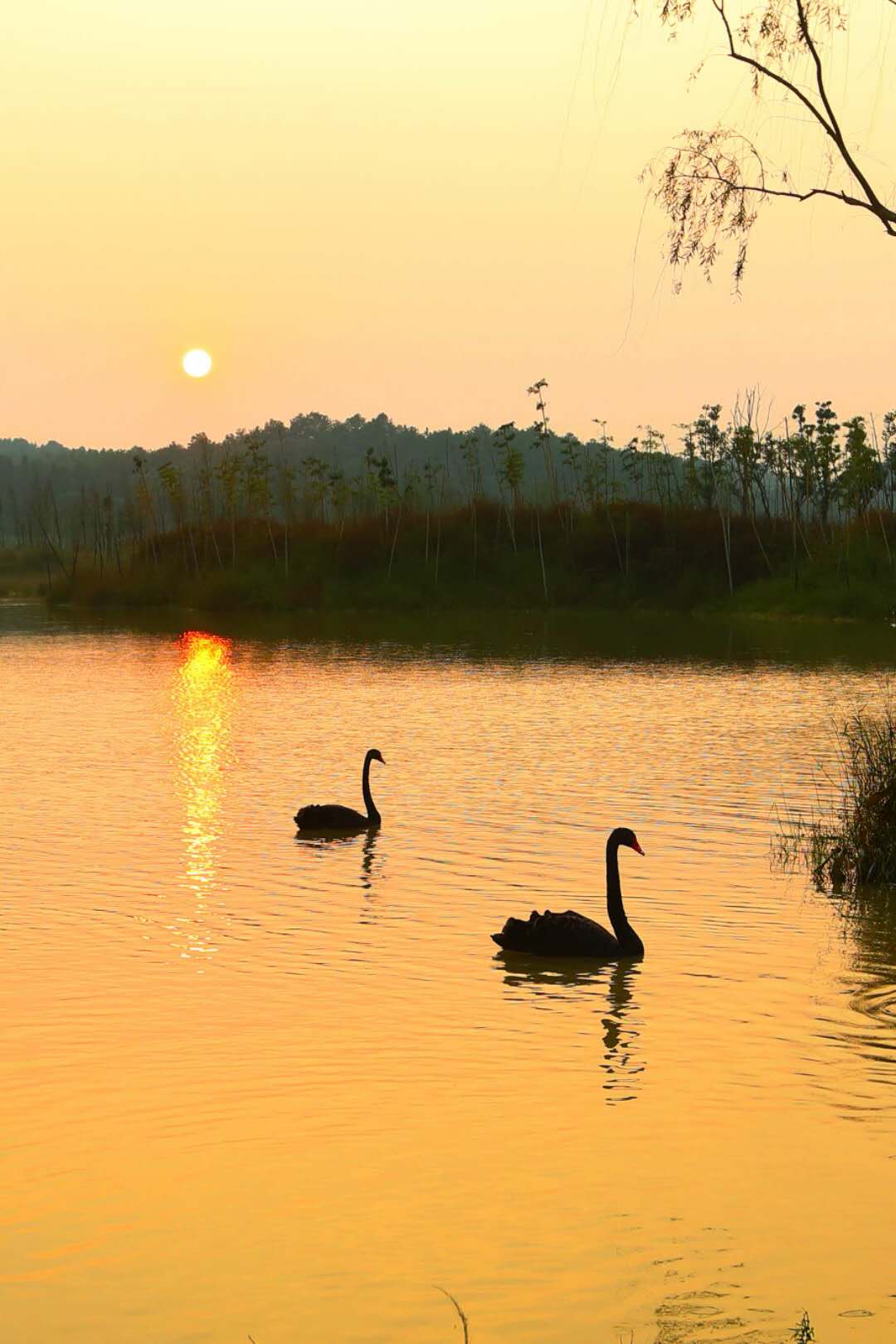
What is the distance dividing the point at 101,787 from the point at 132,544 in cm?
11057

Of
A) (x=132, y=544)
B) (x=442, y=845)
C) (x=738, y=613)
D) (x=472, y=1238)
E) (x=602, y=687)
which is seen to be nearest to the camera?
(x=472, y=1238)

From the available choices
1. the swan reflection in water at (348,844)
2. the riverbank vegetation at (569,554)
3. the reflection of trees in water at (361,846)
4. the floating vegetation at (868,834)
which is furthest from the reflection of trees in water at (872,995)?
the riverbank vegetation at (569,554)

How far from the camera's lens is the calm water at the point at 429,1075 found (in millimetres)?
7711

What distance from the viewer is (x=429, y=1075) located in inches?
448

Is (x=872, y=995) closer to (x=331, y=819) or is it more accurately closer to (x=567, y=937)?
(x=567, y=937)

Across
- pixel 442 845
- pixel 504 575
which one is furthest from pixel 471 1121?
pixel 504 575

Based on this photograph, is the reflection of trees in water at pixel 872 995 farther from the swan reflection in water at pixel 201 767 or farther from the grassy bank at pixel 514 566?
the grassy bank at pixel 514 566

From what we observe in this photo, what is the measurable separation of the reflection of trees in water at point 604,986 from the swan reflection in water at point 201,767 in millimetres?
2892

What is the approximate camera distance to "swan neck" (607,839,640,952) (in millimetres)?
15148

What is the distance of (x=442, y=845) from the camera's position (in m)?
22.1

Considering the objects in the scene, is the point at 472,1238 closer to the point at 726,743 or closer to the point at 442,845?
the point at 442,845

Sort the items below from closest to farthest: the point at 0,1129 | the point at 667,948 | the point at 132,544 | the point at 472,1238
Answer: the point at 472,1238 → the point at 0,1129 → the point at 667,948 → the point at 132,544

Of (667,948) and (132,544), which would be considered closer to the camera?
(667,948)

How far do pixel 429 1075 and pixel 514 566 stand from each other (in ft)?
299
